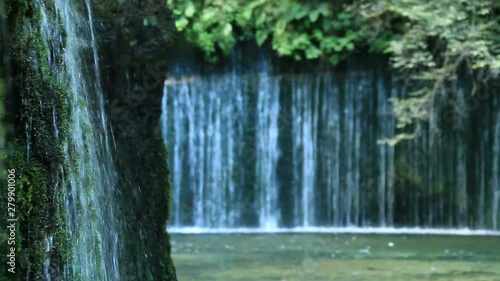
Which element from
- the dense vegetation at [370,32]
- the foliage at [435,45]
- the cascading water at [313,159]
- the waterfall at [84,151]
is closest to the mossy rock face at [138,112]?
the waterfall at [84,151]

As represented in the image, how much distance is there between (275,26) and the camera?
53.2 feet

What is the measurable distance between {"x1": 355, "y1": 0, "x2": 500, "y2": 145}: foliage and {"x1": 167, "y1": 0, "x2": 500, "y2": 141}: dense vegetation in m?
0.02

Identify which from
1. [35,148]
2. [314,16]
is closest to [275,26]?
[314,16]

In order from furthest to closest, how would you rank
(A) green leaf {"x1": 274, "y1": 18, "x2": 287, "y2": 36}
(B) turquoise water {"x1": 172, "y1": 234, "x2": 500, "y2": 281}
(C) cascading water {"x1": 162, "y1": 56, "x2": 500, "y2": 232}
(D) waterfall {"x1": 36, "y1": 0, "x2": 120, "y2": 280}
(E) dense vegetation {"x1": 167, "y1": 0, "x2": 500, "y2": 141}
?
(C) cascading water {"x1": 162, "y1": 56, "x2": 500, "y2": 232}, (A) green leaf {"x1": 274, "y1": 18, "x2": 287, "y2": 36}, (E) dense vegetation {"x1": 167, "y1": 0, "x2": 500, "y2": 141}, (B) turquoise water {"x1": 172, "y1": 234, "x2": 500, "y2": 281}, (D) waterfall {"x1": 36, "y1": 0, "x2": 120, "y2": 280}

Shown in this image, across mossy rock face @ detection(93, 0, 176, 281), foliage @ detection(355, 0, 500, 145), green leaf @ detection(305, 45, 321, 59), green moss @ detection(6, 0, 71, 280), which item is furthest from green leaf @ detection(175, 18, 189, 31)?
green moss @ detection(6, 0, 71, 280)

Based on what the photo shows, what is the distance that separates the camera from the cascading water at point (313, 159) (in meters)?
16.4

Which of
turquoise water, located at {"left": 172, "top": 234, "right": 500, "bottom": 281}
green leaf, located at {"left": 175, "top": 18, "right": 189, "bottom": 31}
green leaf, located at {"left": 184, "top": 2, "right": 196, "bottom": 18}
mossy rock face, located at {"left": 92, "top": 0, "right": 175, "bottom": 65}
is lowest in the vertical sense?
turquoise water, located at {"left": 172, "top": 234, "right": 500, "bottom": 281}

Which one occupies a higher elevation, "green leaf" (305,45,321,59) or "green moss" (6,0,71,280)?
"green leaf" (305,45,321,59)

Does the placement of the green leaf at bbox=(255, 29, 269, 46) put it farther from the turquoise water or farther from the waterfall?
the waterfall

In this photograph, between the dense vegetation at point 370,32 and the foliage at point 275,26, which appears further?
the foliage at point 275,26

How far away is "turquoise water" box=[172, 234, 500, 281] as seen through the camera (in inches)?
375

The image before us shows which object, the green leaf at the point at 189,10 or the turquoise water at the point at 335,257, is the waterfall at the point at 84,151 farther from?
the green leaf at the point at 189,10

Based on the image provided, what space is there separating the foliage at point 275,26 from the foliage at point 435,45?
64cm

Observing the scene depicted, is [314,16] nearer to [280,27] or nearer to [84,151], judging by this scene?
[280,27]
